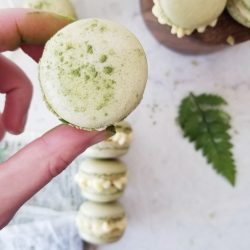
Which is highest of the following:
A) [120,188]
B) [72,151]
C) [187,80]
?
[72,151]

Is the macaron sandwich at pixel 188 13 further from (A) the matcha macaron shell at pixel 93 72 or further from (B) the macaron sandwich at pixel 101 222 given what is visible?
(B) the macaron sandwich at pixel 101 222

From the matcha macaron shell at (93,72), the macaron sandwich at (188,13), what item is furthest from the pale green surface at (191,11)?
the matcha macaron shell at (93,72)

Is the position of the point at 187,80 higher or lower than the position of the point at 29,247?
higher

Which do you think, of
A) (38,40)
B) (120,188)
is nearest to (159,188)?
(120,188)

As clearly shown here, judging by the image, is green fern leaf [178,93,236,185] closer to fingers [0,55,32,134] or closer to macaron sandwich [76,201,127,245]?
macaron sandwich [76,201,127,245]

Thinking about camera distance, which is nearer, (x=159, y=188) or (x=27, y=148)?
(x=27, y=148)

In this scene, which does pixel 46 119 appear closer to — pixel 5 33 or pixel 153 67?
pixel 153 67
